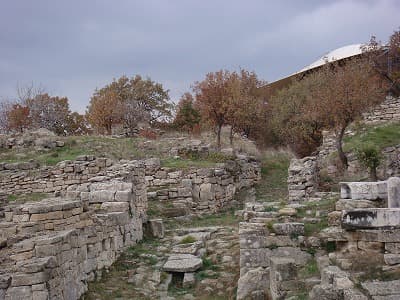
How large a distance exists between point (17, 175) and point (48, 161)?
1.41 meters

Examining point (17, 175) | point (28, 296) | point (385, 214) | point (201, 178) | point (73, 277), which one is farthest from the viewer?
point (17, 175)

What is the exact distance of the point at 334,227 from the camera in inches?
279

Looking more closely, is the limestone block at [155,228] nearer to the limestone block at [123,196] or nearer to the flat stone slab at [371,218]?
the limestone block at [123,196]

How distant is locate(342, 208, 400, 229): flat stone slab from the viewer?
616cm

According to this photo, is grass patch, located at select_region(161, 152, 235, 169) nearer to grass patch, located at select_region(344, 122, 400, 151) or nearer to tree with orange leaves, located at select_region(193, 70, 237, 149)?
tree with orange leaves, located at select_region(193, 70, 237, 149)

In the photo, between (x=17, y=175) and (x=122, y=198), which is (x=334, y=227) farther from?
(x=17, y=175)

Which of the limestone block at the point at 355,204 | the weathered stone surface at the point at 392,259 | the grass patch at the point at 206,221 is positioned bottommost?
the grass patch at the point at 206,221

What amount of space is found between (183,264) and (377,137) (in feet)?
37.3

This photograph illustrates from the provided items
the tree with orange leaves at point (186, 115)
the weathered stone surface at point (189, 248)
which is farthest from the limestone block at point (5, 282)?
the tree with orange leaves at point (186, 115)

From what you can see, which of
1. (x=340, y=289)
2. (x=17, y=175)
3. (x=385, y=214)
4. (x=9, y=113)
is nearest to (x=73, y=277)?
(x=340, y=289)

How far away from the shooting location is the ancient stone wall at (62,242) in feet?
18.8

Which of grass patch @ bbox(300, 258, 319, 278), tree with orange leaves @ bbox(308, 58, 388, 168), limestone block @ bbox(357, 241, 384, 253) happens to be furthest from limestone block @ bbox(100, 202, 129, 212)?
tree with orange leaves @ bbox(308, 58, 388, 168)

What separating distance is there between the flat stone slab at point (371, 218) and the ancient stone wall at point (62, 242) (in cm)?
423

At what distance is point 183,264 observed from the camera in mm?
8359
